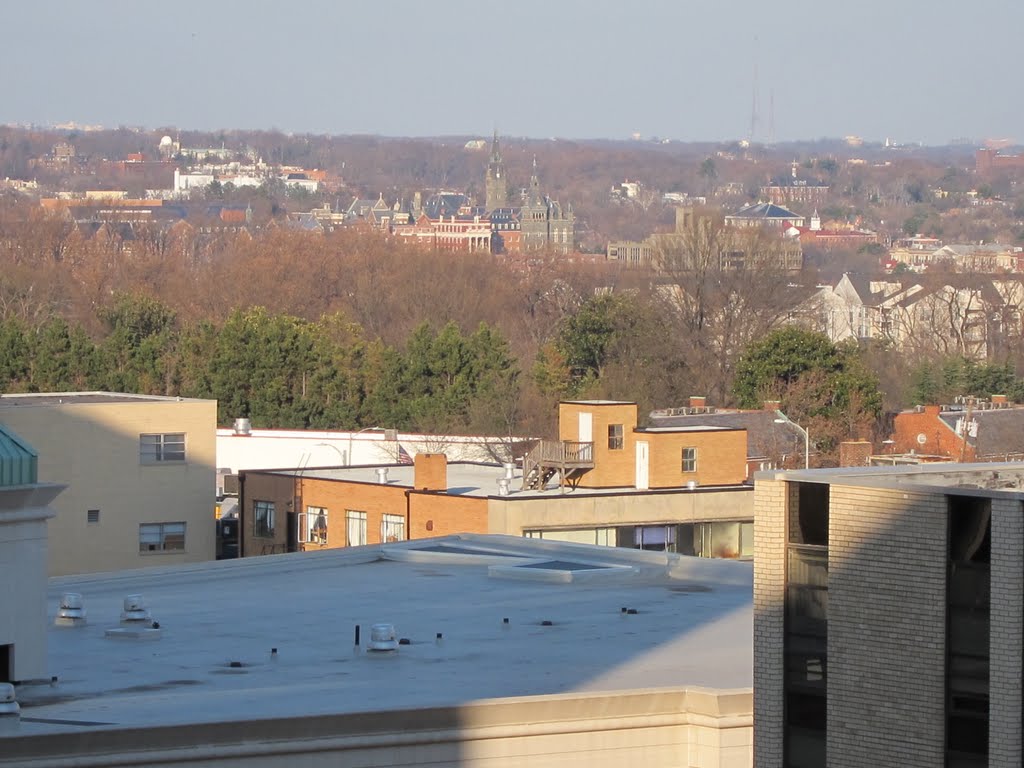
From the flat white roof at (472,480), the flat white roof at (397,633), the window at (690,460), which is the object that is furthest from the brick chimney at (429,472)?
the flat white roof at (397,633)

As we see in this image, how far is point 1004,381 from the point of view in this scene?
A: 89.8 metres

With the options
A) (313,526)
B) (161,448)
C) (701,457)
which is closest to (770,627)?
(161,448)

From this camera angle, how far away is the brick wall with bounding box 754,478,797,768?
58.9 ft

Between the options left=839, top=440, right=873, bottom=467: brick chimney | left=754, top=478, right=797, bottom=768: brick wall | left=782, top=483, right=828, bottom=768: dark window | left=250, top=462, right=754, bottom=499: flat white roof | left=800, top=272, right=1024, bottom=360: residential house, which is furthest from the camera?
left=800, top=272, right=1024, bottom=360: residential house

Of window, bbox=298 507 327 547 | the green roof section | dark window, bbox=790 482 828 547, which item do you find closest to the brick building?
window, bbox=298 507 327 547

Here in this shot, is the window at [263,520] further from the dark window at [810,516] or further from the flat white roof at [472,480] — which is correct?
the dark window at [810,516]

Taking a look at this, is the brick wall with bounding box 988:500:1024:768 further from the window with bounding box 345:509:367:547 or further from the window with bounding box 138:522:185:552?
the window with bounding box 345:509:367:547

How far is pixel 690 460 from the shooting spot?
49.4 m

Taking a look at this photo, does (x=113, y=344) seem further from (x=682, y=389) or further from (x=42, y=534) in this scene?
(x=42, y=534)

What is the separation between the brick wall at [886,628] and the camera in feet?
55.3

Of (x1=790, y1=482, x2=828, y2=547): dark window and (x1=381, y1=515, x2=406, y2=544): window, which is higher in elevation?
(x1=790, y1=482, x2=828, y2=547): dark window

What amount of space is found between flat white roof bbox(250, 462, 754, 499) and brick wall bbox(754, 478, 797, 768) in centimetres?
2545

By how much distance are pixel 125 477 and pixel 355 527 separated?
4647 millimetres

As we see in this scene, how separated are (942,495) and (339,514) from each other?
3037 centimetres
